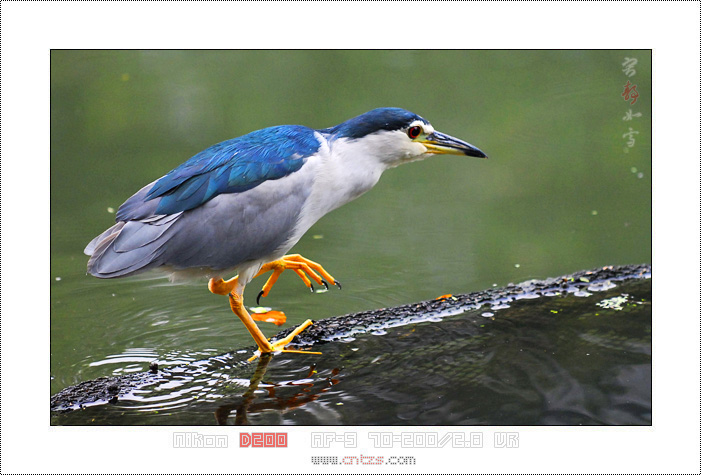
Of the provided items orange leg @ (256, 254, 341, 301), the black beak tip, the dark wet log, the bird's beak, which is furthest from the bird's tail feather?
the black beak tip

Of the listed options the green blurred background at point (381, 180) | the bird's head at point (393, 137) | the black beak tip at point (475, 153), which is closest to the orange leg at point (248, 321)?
the green blurred background at point (381, 180)

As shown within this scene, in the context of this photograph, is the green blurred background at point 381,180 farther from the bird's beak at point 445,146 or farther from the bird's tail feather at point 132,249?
the bird's beak at point 445,146

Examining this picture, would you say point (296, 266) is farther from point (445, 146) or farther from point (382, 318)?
point (445, 146)

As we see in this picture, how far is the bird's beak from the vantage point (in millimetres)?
5344

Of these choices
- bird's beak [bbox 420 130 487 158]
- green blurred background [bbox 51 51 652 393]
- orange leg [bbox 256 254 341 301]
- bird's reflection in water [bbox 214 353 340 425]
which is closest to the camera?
bird's reflection in water [bbox 214 353 340 425]

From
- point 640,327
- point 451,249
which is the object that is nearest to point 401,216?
point 451,249

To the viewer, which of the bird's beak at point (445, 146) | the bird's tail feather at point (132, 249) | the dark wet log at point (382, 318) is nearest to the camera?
the dark wet log at point (382, 318)

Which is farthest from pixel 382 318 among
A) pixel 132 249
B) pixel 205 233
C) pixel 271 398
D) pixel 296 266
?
pixel 132 249

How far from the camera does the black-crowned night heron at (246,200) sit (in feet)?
16.0

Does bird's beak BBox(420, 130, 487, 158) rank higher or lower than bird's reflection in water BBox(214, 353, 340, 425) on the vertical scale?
higher

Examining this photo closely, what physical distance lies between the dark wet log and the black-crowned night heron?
0.33 metres

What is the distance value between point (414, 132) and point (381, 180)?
12.2 ft

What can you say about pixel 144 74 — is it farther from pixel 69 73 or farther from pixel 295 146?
pixel 295 146

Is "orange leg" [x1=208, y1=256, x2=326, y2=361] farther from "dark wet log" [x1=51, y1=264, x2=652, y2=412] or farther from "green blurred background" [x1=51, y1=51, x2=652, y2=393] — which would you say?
"green blurred background" [x1=51, y1=51, x2=652, y2=393]
